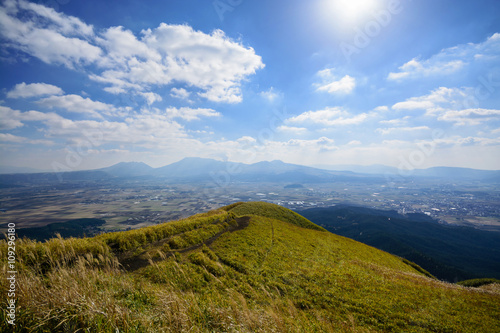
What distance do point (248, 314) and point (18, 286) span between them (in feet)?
20.7

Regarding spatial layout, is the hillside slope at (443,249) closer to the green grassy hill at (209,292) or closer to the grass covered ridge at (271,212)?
the grass covered ridge at (271,212)

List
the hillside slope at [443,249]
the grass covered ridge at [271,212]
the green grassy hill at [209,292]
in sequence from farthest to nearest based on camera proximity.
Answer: the hillside slope at [443,249]
the grass covered ridge at [271,212]
the green grassy hill at [209,292]

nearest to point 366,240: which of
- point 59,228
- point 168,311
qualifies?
point 168,311

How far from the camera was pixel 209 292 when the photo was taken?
1012cm

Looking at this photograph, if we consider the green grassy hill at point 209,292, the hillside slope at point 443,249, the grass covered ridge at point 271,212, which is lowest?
the hillside slope at point 443,249

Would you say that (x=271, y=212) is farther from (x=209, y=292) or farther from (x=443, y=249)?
(x=443, y=249)

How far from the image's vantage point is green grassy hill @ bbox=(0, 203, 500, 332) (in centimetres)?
473

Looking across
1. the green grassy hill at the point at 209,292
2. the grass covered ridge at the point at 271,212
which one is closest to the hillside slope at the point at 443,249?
the grass covered ridge at the point at 271,212

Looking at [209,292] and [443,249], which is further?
[443,249]

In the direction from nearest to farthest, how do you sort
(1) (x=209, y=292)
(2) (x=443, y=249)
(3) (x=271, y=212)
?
(1) (x=209, y=292) → (3) (x=271, y=212) → (2) (x=443, y=249)

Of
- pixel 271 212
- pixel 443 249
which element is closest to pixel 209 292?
pixel 271 212

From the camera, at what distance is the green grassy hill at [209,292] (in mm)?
4734

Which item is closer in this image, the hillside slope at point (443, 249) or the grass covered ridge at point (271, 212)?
the grass covered ridge at point (271, 212)

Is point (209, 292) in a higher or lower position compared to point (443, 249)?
higher
